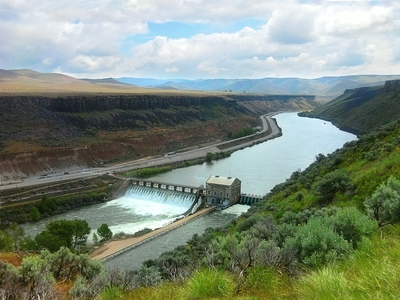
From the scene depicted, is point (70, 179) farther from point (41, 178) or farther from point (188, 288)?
point (188, 288)

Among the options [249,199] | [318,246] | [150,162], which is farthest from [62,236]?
[150,162]

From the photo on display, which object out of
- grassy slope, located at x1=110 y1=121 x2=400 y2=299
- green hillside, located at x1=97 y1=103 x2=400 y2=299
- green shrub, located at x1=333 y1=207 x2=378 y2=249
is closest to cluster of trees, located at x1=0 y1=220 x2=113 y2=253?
green hillside, located at x1=97 y1=103 x2=400 y2=299

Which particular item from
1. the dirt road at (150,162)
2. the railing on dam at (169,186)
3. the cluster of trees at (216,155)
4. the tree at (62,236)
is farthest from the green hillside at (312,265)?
the cluster of trees at (216,155)

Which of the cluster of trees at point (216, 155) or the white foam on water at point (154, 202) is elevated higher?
the cluster of trees at point (216, 155)

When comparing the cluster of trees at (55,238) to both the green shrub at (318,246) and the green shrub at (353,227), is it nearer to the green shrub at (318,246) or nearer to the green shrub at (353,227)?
the green shrub at (318,246)

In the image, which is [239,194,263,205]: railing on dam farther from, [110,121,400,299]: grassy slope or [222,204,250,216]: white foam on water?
[110,121,400,299]: grassy slope
